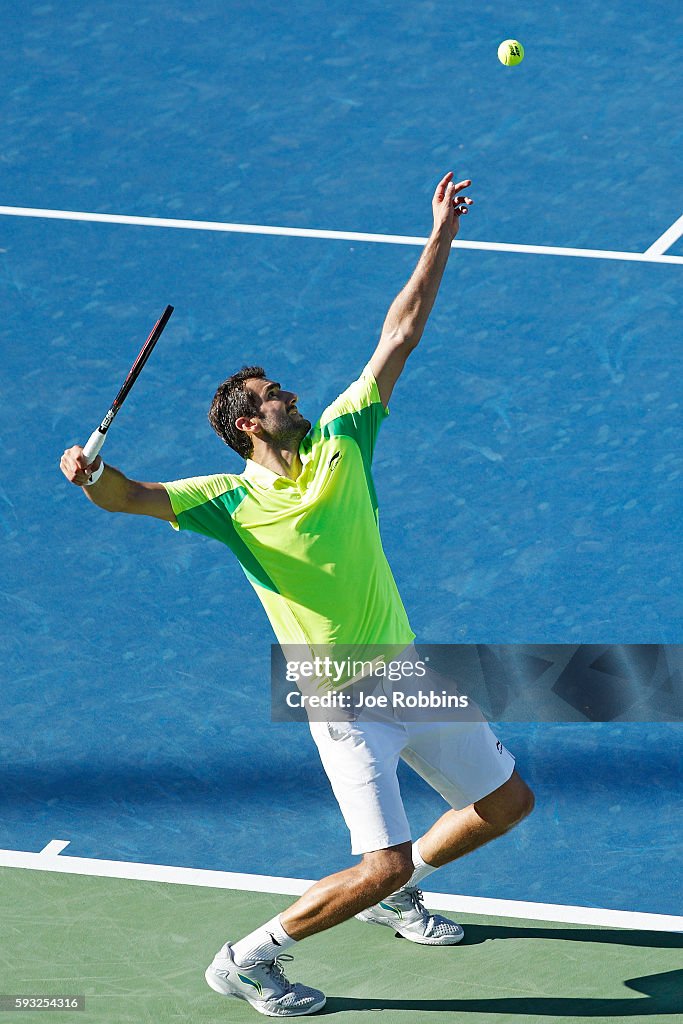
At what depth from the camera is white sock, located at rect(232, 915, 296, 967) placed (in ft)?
18.5

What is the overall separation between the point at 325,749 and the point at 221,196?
249 inches

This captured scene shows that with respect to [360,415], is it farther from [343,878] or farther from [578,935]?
[578,935]

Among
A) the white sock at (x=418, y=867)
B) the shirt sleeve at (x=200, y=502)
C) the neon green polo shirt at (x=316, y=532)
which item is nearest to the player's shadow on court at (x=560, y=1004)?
the white sock at (x=418, y=867)

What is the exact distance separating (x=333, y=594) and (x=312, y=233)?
5499 mm

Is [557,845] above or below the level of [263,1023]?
above

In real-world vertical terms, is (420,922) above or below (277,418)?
below

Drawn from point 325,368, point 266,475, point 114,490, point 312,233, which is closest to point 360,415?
point 266,475

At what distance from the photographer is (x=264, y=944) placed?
565 centimetres

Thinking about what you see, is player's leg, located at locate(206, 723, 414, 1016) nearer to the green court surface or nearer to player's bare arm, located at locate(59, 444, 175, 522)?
the green court surface

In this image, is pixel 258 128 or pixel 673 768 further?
pixel 258 128

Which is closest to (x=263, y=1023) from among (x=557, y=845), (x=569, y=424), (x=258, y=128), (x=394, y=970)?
(x=394, y=970)

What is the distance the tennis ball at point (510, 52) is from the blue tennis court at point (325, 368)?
21 centimetres

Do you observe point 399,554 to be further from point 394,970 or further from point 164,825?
point 394,970

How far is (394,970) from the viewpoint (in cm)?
600
